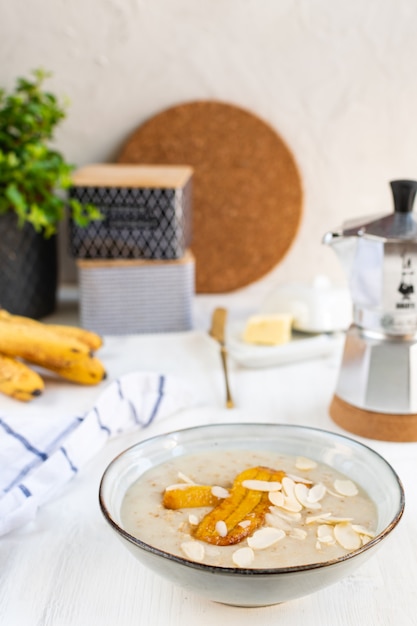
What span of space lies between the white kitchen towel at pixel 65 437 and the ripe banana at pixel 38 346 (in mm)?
102

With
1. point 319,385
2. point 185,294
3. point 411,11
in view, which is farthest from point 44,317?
point 411,11

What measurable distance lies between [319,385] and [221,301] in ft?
1.44

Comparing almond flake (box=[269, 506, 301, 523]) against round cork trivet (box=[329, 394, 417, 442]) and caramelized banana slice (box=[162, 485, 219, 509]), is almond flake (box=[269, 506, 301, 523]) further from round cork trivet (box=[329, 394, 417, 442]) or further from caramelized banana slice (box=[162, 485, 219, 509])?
round cork trivet (box=[329, 394, 417, 442])

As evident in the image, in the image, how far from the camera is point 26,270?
4.02 ft

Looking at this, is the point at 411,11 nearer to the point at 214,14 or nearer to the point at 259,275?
the point at 214,14

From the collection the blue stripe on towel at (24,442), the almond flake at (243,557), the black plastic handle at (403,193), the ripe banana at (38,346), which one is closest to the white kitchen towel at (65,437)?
the blue stripe on towel at (24,442)

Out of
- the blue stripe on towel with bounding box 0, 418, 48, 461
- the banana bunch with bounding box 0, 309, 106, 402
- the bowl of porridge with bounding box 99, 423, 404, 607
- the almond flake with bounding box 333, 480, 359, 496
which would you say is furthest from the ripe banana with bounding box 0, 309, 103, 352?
the almond flake with bounding box 333, 480, 359, 496

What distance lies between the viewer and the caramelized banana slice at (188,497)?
61 cm

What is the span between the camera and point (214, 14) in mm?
1317

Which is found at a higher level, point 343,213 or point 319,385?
Answer: point 343,213

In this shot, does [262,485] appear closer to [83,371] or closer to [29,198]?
[83,371]

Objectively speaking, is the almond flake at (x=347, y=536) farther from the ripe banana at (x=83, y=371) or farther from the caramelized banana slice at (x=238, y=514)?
the ripe banana at (x=83, y=371)

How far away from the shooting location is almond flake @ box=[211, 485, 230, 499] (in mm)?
621

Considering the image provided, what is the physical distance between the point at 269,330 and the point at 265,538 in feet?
1.70
